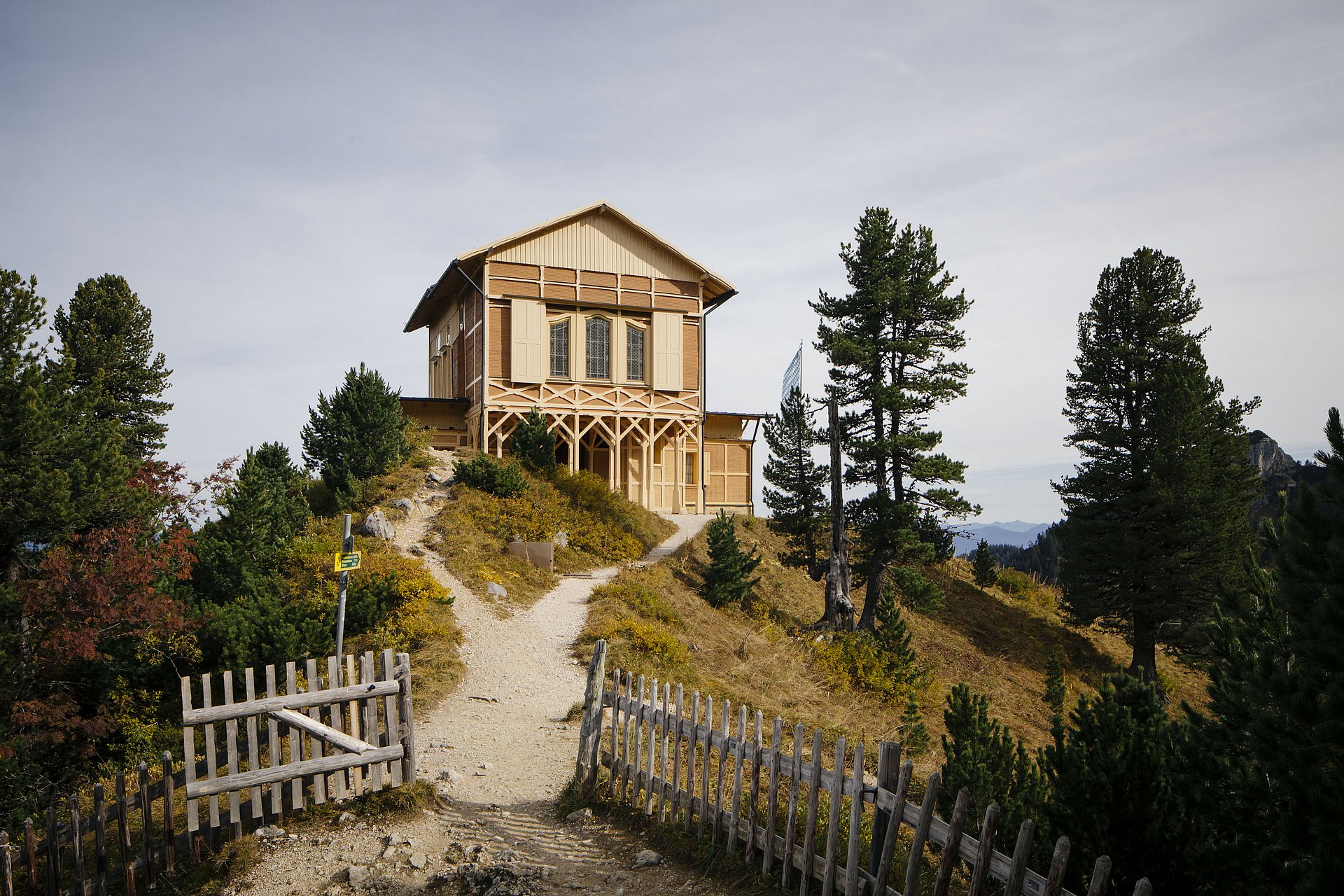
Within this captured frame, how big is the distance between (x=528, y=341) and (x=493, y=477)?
6307 millimetres

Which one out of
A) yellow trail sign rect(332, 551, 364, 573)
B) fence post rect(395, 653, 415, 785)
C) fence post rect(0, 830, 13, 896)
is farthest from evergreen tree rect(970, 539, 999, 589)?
fence post rect(0, 830, 13, 896)

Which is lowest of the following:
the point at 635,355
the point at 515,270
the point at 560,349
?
the point at 635,355

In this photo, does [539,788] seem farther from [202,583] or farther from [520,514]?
[520,514]

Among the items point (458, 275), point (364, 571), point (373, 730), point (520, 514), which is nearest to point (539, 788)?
point (373, 730)

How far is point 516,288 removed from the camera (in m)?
32.1

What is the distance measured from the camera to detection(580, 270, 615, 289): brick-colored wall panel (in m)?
32.9

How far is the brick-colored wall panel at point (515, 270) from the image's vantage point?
31.9 metres

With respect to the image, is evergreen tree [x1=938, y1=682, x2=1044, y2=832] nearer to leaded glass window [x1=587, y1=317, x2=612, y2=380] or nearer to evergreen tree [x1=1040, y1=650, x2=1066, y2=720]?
evergreen tree [x1=1040, y1=650, x2=1066, y2=720]

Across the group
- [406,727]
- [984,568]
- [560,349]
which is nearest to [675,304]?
[560,349]

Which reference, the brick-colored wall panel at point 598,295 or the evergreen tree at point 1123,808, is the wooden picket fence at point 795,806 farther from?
the brick-colored wall panel at point 598,295

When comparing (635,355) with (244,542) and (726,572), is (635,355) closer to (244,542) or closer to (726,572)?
(726,572)

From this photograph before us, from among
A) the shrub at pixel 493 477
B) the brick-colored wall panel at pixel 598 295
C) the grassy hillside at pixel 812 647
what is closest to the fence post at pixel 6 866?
the grassy hillside at pixel 812 647

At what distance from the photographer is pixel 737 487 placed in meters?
37.9

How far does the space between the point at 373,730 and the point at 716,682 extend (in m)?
8.38
